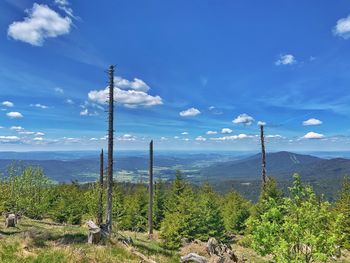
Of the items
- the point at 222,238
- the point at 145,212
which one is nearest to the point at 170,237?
the point at 222,238

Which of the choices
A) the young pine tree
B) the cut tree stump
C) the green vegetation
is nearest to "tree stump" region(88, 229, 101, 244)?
the cut tree stump

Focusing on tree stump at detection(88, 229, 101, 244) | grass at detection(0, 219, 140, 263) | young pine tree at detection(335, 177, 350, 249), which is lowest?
young pine tree at detection(335, 177, 350, 249)

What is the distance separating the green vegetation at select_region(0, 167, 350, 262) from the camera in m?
15.2

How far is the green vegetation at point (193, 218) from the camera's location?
15219 millimetres

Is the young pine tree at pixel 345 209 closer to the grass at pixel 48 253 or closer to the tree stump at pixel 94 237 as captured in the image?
the tree stump at pixel 94 237

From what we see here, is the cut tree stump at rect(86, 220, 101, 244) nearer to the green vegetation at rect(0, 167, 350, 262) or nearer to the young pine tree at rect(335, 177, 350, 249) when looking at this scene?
the green vegetation at rect(0, 167, 350, 262)

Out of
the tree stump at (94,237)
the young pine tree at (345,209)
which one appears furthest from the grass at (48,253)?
the young pine tree at (345,209)

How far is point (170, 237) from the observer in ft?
Result: 135

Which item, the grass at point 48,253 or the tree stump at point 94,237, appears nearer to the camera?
the grass at point 48,253

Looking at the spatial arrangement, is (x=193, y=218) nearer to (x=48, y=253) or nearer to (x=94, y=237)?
(x=94, y=237)

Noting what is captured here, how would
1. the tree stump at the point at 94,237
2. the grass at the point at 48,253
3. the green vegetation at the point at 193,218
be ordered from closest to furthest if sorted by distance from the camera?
the grass at the point at 48,253 → the green vegetation at the point at 193,218 → the tree stump at the point at 94,237

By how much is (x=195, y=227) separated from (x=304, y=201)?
98.6 feet

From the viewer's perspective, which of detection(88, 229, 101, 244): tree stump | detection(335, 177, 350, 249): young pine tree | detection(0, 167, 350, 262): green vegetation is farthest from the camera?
detection(335, 177, 350, 249): young pine tree

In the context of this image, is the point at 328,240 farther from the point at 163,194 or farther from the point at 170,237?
the point at 163,194
